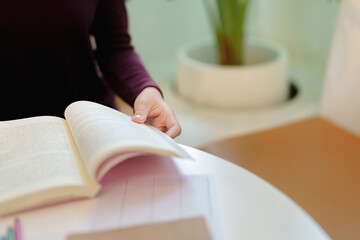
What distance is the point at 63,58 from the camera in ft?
3.17

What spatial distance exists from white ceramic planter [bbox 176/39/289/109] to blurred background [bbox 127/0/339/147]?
4 centimetres

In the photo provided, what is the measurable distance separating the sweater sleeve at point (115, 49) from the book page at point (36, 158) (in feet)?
0.90

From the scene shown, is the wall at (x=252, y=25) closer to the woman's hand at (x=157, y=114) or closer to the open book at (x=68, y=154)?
the woman's hand at (x=157, y=114)

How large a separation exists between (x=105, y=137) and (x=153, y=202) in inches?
4.1

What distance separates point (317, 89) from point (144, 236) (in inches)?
59.4

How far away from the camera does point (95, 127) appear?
23.4 inches

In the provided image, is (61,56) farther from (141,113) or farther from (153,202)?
(153,202)

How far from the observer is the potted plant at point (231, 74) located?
165 centimetres

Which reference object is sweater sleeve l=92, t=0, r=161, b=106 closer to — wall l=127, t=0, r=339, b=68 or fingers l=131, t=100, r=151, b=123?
fingers l=131, t=100, r=151, b=123

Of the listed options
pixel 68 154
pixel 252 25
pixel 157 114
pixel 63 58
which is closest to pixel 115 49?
pixel 63 58

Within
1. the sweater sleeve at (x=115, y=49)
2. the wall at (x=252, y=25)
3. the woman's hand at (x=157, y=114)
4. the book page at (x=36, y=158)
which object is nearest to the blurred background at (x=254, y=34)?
the wall at (x=252, y=25)

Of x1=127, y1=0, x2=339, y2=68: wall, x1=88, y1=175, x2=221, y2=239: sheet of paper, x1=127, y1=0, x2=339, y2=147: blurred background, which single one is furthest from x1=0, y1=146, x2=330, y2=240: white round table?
x1=127, y1=0, x2=339, y2=68: wall

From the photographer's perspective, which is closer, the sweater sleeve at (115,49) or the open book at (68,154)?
the open book at (68,154)

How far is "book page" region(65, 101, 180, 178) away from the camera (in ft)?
1.73
